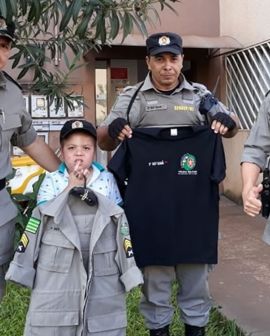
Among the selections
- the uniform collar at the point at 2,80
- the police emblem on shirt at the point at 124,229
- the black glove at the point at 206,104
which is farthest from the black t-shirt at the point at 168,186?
the uniform collar at the point at 2,80

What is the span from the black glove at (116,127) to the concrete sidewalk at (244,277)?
1669 millimetres

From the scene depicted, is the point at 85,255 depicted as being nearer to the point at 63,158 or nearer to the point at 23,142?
the point at 63,158

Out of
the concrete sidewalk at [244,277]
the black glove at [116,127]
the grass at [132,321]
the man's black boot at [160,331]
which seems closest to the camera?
the black glove at [116,127]

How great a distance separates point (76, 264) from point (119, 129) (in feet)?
2.58

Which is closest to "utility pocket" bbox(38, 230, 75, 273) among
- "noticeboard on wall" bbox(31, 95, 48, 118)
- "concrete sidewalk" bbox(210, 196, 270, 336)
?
"concrete sidewalk" bbox(210, 196, 270, 336)

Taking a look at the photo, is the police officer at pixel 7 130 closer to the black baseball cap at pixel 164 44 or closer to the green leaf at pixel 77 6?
the green leaf at pixel 77 6

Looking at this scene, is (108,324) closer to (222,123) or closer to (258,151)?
(258,151)

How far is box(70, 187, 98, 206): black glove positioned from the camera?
98.5 inches

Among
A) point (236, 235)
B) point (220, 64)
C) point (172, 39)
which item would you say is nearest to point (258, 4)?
point (220, 64)

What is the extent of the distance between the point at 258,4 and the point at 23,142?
225 inches

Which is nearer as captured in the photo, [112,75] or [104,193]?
[104,193]

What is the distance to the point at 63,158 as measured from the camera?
8.89 ft

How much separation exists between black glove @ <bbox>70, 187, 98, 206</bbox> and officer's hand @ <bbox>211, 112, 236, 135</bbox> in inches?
32.9

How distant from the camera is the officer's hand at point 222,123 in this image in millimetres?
2877
